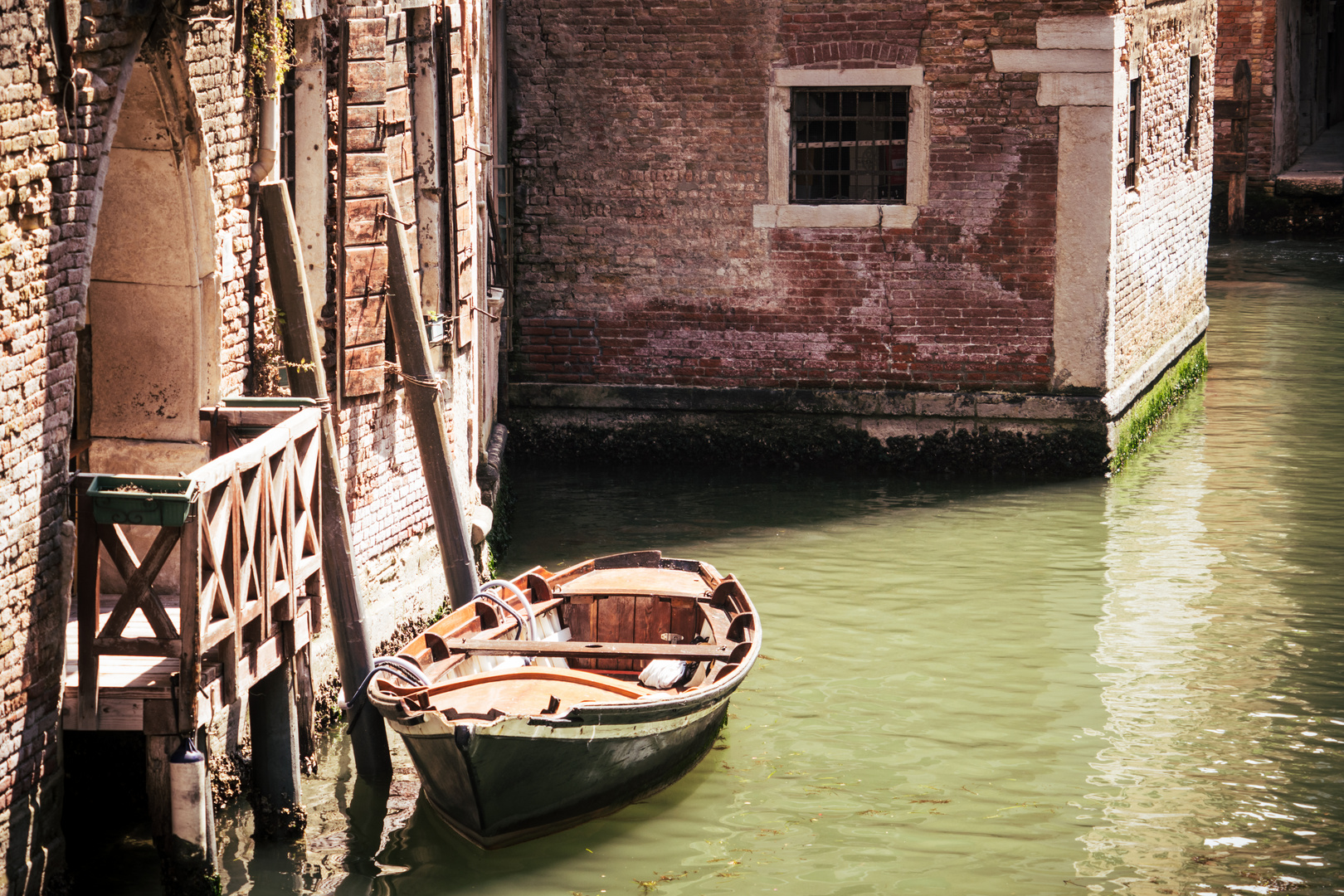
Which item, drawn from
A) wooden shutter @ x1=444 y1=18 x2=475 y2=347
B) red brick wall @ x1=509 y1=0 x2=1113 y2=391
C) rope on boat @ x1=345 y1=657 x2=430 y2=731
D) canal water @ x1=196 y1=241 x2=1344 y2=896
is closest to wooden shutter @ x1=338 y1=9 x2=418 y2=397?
wooden shutter @ x1=444 y1=18 x2=475 y2=347

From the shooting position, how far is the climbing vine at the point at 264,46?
24.4ft

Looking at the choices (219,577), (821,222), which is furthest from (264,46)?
(821,222)

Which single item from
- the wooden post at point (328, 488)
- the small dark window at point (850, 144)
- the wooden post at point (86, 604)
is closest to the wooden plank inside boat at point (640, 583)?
the wooden post at point (328, 488)

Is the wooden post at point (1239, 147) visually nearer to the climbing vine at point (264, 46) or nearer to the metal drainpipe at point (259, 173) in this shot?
the climbing vine at point (264, 46)

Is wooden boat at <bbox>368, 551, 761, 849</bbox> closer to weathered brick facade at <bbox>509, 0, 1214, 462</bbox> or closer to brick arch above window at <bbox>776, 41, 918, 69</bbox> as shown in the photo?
weathered brick facade at <bbox>509, 0, 1214, 462</bbox>

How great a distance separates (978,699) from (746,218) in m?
5.67

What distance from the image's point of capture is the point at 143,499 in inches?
227

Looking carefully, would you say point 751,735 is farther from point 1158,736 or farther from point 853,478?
point 853,478

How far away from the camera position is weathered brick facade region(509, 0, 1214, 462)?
12938mm

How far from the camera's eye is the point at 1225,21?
26.7 m

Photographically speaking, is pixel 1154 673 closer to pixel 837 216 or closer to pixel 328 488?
pixel 328 488

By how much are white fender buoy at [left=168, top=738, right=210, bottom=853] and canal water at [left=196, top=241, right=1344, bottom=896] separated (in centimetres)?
65

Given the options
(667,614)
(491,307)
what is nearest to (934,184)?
(491,307)

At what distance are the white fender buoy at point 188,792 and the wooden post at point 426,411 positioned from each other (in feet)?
9.64
